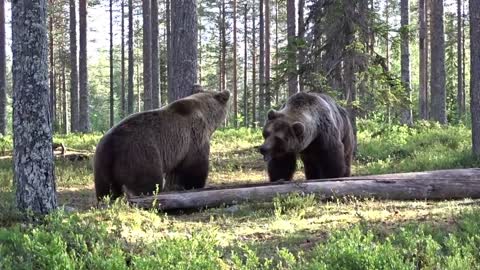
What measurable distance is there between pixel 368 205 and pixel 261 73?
2680 cm

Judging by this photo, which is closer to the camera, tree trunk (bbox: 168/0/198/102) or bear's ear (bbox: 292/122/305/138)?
bear's ear (bbox: 292/122/305/138)

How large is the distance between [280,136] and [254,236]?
2974 millimetres

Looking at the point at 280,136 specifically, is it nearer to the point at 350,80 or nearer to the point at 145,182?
the point at 145,182

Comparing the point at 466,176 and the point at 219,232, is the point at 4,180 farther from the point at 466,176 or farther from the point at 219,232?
the point at 466,176

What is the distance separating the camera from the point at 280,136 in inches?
369

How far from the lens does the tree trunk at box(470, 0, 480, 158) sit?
1159 cm

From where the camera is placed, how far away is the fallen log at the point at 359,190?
8.28 meters

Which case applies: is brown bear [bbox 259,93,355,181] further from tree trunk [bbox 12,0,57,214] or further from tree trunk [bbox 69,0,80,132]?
tree trunk [bbox 69,0,80,132]

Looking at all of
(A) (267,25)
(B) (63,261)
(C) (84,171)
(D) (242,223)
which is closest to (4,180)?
(C) (84,171)

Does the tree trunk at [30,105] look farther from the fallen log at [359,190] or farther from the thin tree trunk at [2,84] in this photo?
the thin tree trunk at [2,84]

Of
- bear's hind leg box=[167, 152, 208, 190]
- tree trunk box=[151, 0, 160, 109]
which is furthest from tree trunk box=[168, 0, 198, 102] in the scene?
tree trunk box=[151, 0, 160, 109]

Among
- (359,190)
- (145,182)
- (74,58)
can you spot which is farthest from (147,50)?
(359,190)

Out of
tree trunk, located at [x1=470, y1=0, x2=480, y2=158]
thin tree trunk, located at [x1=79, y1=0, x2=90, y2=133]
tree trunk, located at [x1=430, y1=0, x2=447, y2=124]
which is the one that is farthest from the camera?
thin tree trunk, located at [x1=79, y1=0, x2=90, y2=133]

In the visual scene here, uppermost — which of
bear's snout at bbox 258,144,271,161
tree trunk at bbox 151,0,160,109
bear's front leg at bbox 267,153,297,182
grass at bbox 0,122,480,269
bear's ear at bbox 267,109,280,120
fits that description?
tree trunk at bbox 151,0,160,109
